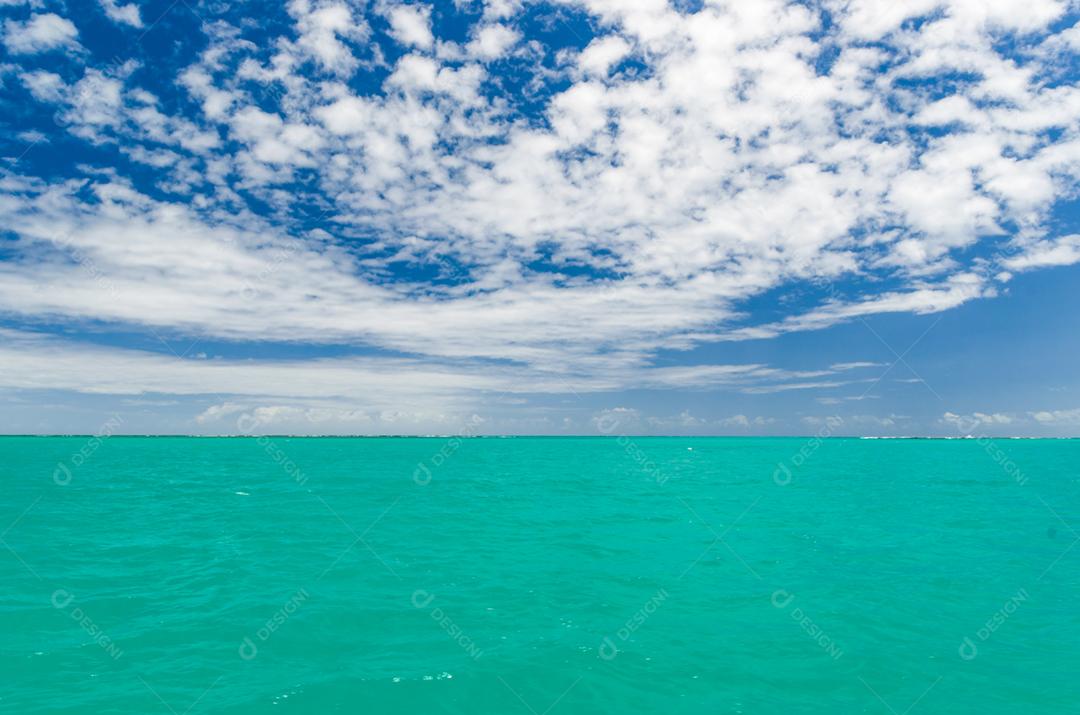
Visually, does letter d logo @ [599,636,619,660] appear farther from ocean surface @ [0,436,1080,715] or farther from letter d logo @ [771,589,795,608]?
letter d logo @ [771,589,795,608]

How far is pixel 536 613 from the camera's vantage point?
54.3 ft

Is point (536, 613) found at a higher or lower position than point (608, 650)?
lower

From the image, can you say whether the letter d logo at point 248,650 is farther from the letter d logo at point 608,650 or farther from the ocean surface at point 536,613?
the letter d logo at point 608,650

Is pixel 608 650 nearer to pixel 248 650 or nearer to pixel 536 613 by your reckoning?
pixel 536 613

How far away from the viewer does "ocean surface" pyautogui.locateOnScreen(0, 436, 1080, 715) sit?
11773mm

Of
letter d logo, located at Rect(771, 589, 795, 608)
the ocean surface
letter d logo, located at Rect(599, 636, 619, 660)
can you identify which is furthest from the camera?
letter d logo, located at Rect(771, 589, 795, 608)

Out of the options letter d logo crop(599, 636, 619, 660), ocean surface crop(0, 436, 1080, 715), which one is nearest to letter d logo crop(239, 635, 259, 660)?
ocean surface crop(0, 436, 1080, 715)

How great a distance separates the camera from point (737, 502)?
42.8m

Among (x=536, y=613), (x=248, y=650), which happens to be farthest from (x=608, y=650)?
(x=248, y=650)

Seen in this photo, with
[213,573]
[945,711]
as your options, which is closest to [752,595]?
[945,711]


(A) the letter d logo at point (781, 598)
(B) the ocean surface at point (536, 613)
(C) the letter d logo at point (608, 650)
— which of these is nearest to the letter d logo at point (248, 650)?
(B) the ocean surface at point (536, 613)

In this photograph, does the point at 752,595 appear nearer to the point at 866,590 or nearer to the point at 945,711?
the point at 866,590

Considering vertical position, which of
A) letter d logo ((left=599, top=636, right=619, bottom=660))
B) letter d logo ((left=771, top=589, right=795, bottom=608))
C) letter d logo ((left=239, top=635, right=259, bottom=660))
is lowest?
letter d logo ((left=771, top=589, right=795, bottom=608))

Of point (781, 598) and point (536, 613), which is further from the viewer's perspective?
point (781, 598)
